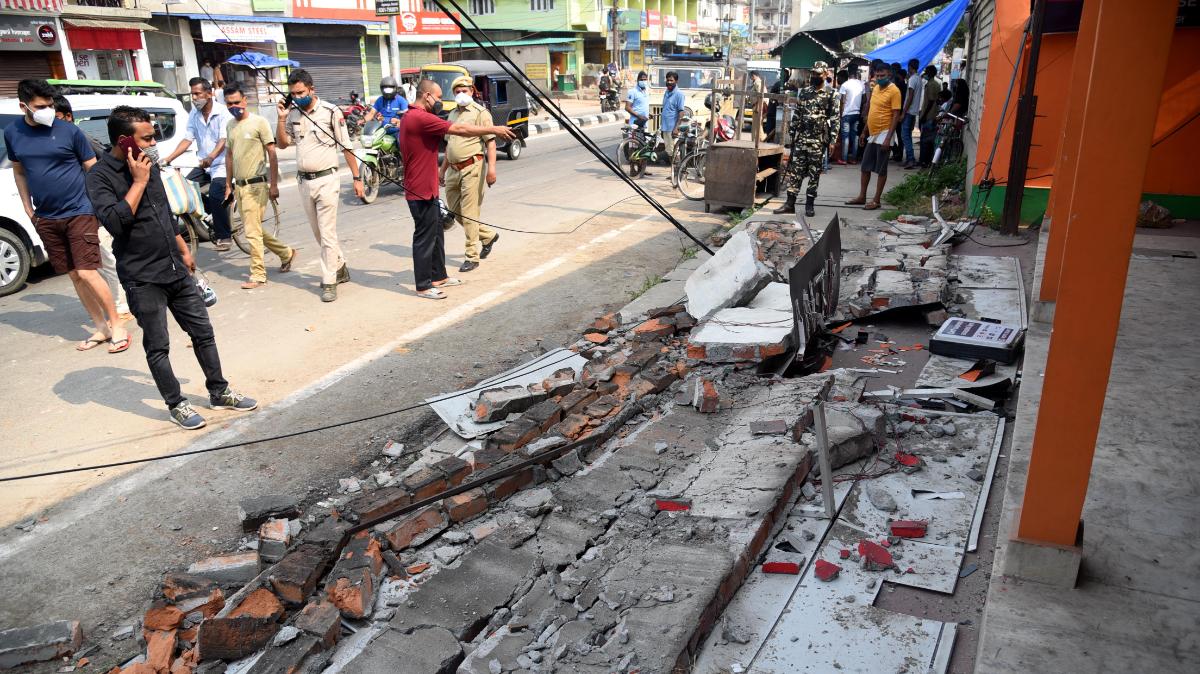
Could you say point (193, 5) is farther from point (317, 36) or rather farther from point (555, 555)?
point (555, 555)

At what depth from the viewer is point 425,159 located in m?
7.30

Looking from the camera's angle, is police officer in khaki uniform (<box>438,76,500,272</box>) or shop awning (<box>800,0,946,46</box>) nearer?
police officer in khaki uniform (<box>438,76,500,272</box>)

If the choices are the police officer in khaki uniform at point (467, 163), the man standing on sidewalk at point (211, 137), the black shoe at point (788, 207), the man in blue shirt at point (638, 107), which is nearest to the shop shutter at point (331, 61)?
the man in blue shirt at point (638, 107)

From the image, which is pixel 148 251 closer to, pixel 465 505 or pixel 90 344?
pixel 90 344

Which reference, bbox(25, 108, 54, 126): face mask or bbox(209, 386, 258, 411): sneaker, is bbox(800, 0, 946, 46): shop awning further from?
bbox(209, 386, 258, 411): sneaker

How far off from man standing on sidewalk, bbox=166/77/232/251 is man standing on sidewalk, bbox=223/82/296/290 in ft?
1.96

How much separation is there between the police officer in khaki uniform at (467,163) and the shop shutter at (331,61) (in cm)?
2219

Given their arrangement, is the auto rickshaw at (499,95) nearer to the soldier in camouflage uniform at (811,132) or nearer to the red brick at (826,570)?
the soldier in camouflage uniform at (811,132)

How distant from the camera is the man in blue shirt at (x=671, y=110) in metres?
14.1

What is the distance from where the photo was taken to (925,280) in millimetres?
7016

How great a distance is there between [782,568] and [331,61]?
2981 centimetres

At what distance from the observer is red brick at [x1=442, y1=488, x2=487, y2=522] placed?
3.81m

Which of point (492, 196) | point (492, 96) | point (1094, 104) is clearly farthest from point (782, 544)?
point (492, 96)

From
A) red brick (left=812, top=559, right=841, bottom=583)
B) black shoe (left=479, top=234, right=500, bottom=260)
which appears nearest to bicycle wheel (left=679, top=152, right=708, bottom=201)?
black shoe (left=479, top=234, right=500, bottom=260)
